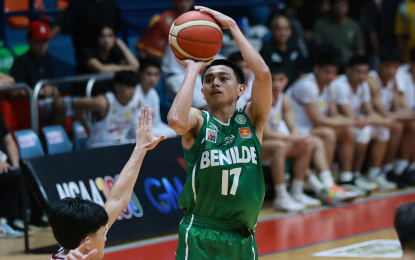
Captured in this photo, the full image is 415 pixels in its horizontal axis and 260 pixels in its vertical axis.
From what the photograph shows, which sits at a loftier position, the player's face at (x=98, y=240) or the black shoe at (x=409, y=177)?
the player's face at (x=98, y=240)

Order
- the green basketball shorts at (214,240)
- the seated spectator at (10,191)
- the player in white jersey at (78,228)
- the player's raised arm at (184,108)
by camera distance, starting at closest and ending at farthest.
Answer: the player in white jersey at (78,228) < the player's raised arm at (184,108) < the green basketball shorts at (214,240) < the seated spectator at (10,191)

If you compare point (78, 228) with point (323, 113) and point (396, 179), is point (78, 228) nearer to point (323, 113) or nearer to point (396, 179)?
point (323, 113)

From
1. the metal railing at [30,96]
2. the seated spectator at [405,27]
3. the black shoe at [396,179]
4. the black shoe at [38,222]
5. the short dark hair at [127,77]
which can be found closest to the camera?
the black shoe at [38,222]

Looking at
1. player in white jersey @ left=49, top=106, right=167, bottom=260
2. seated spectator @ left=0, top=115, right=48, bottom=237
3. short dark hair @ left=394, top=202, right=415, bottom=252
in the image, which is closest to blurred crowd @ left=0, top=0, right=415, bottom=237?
seated spectator @ left=0, top=115, right=48, bottom=237

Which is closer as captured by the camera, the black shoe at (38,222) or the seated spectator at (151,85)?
the black shoe at (38,222)

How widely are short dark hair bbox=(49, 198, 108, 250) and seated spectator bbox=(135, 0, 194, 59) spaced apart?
258 inches

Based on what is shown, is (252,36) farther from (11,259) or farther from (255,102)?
(255,102)

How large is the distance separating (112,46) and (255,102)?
5102 mm

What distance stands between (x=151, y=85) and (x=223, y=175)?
183 inches

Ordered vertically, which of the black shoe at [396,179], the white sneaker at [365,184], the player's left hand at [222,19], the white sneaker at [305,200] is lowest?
the black shoe at [396,179]

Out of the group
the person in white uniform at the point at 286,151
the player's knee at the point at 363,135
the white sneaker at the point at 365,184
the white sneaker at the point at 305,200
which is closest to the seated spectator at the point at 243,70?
the person in white uniform at the point at 286,151

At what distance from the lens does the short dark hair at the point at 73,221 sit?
2.95 metres

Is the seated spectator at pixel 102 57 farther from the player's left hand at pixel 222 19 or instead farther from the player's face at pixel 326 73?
the player's left hand at pixel 222 19

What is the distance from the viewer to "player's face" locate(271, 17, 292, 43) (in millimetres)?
9445
